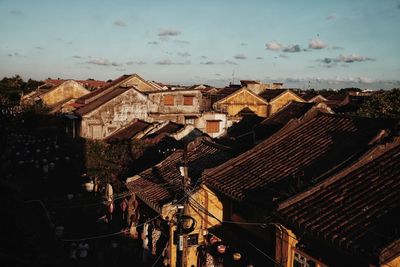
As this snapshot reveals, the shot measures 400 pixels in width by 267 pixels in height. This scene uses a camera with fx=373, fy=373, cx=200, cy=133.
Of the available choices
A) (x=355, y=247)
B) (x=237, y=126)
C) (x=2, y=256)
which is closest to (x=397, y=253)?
(x=355, y=247)

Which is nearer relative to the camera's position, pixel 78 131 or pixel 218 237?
pixel 218 237

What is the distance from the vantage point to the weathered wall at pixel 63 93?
50.5 meters

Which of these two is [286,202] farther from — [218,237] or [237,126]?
[237,126]

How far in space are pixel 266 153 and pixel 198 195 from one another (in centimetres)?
313

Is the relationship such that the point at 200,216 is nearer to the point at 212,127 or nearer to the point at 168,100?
the point at 212,127

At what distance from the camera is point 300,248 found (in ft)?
34.6

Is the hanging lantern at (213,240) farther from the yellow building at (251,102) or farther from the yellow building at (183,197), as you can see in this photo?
the yellow building at (251,102)

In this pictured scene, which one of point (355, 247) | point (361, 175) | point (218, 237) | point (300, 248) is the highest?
point (361, 175)


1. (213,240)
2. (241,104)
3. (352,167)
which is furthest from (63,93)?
(352,167)

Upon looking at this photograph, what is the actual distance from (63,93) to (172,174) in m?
39.3

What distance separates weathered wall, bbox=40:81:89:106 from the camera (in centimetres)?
5047

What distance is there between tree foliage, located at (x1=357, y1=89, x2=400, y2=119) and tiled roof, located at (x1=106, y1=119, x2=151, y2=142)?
18821 millimetres

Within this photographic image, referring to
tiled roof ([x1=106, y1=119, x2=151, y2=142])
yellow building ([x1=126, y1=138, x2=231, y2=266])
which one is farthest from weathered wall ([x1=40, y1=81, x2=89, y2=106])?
yellow building ([x1=126, y1=138, x2=231, y2=266])

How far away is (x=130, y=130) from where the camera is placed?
33.5 meters
